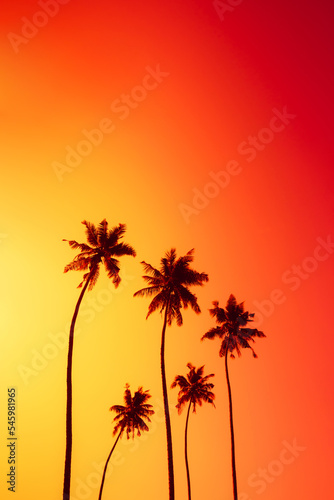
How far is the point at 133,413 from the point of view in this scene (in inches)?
1555

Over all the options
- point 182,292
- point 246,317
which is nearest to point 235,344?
point 246,317

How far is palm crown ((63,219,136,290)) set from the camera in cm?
2625

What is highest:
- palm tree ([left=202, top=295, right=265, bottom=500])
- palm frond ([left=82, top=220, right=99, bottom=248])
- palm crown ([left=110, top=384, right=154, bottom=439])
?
palm frond ([left=82, top=220, right=99, bottom=248])

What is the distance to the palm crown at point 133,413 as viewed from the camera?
39.1 metres

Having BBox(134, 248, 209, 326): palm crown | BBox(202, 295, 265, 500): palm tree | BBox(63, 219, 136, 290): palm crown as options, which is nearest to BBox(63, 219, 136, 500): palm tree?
BBox(63, 219, 136, 290): palm crown

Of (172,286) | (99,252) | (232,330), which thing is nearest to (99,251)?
(99,252)

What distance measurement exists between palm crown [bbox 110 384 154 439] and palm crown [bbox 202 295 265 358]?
9.60 metres

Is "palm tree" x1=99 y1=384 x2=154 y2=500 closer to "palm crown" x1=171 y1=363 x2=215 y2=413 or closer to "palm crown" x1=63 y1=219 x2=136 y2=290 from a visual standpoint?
"palm crown" x1=171 y1=363 x2=215 y2=413

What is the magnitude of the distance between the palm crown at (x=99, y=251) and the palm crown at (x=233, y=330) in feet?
46.0

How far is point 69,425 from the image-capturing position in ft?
71.3

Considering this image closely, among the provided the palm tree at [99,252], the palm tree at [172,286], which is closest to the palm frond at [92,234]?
the palm tree at [99,252]

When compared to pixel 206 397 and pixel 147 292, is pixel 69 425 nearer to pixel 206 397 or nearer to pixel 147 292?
pixel 147 292

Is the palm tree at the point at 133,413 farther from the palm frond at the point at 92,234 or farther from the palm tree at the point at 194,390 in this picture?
the palm frond at the point at 92,234

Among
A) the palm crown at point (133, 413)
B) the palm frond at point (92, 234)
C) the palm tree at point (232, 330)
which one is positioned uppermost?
the palm frond at point (92, 234)
